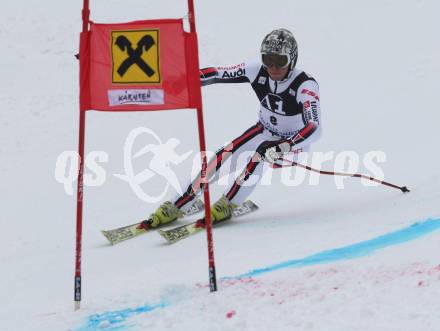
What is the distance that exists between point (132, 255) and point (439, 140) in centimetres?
486

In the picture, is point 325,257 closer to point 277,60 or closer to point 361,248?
point 361,248

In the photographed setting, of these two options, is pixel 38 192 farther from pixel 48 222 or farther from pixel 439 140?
pixel 439 140

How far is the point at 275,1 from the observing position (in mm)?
18141

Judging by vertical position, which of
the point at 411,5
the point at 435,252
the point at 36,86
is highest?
the point at 411,5

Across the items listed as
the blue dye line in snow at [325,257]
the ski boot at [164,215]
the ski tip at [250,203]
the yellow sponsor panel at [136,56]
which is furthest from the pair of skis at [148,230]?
the yellow sponsor panel at [136,56]

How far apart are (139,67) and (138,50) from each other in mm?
120

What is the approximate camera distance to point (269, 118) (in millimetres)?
7973

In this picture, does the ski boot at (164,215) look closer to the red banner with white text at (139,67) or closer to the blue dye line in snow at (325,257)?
the blue dye line in snow at (325,257)

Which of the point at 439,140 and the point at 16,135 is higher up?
the point at 16,135

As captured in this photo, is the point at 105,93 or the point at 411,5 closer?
the point at 105,93

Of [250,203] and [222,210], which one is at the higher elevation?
[250,203]

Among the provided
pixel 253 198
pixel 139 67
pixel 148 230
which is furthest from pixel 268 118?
pixel 139 67

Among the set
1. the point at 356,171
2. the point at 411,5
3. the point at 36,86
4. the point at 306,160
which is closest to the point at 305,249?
the point at 356,171

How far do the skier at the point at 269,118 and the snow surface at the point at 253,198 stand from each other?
0.46 meters
